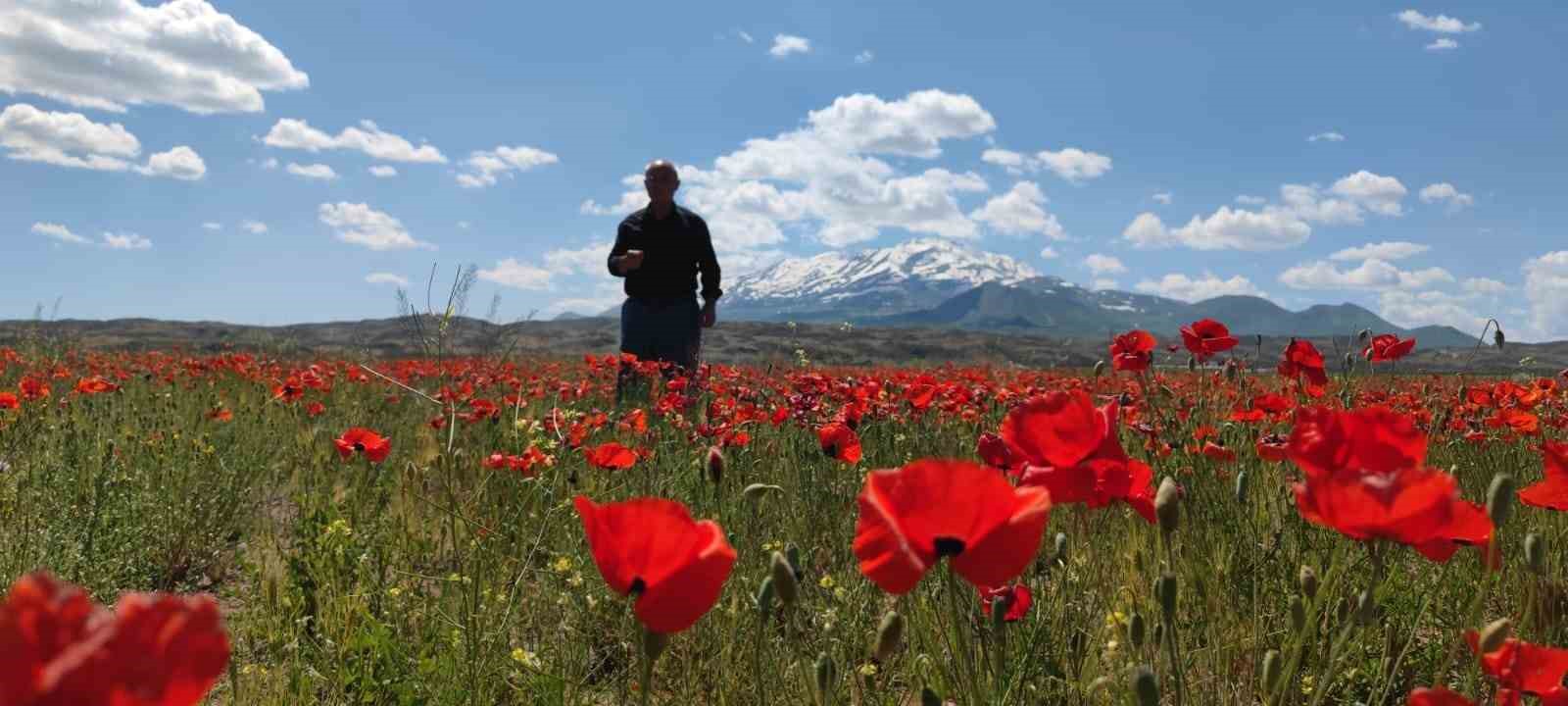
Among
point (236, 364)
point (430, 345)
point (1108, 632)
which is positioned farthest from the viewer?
point (236, 364)

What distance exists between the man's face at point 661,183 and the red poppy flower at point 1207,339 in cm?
436

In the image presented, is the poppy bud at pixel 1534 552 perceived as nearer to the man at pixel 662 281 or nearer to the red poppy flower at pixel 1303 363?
the red poppy flower at pixel 1303 363

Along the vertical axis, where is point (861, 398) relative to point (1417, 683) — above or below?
above

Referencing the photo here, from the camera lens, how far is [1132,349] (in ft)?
8.87

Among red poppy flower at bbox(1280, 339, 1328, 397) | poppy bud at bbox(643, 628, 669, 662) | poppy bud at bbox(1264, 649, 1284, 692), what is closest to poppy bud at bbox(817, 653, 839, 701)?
poppy bud at bbox(643, 628, 669, 662)

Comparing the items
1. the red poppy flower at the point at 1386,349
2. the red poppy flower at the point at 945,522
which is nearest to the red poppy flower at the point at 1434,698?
the red poppy flower at the point at 945,522

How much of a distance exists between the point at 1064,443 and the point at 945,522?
1.19 ft

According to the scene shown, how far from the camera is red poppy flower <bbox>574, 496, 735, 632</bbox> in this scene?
91cm

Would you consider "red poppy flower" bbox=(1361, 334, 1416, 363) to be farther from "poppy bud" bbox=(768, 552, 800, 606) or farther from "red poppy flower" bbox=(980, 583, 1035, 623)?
"poppy bud" bbox=(768, 552, 800, 606)

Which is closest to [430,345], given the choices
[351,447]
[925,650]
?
[351,447]

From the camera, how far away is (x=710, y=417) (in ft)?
12.6

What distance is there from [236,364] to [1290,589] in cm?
668

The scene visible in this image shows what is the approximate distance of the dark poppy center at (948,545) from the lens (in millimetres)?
959

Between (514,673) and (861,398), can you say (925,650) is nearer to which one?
(514,673)
